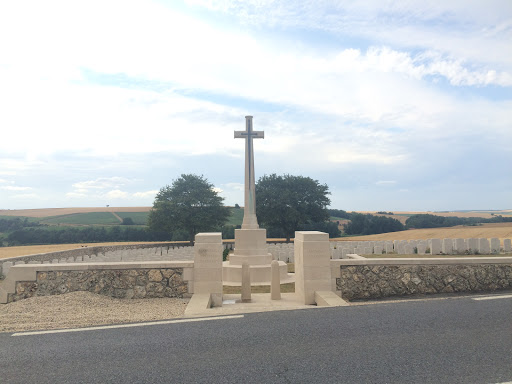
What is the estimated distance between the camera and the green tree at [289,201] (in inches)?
1469

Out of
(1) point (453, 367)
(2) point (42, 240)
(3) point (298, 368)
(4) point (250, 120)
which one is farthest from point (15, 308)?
(2) point (42, 240)

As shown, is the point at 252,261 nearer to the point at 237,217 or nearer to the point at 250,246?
the point at 250,246

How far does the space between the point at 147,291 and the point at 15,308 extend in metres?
2.55

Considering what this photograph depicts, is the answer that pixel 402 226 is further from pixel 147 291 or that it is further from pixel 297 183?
pixel 147 291

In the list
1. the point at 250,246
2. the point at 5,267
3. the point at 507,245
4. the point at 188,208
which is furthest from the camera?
the point at 188,208

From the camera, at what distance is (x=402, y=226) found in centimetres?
5706

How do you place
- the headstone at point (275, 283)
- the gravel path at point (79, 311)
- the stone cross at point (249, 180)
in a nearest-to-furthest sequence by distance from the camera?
1. the gravel path at point (79, 311)
2. the headstone at point (275, 283)
3. the stone cross at point (249, 180)

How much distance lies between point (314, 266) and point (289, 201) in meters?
29.2

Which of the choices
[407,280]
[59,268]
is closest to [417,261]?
[407,280]

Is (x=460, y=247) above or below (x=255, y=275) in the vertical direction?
above

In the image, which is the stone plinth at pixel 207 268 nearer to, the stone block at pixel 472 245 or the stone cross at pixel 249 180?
the stone cross at pixel 249 180

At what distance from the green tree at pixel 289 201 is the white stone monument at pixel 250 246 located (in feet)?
68.7

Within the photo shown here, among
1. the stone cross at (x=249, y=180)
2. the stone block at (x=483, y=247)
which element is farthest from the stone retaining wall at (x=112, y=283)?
the stone block at (x=483, y=247)

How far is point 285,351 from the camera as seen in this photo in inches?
173
